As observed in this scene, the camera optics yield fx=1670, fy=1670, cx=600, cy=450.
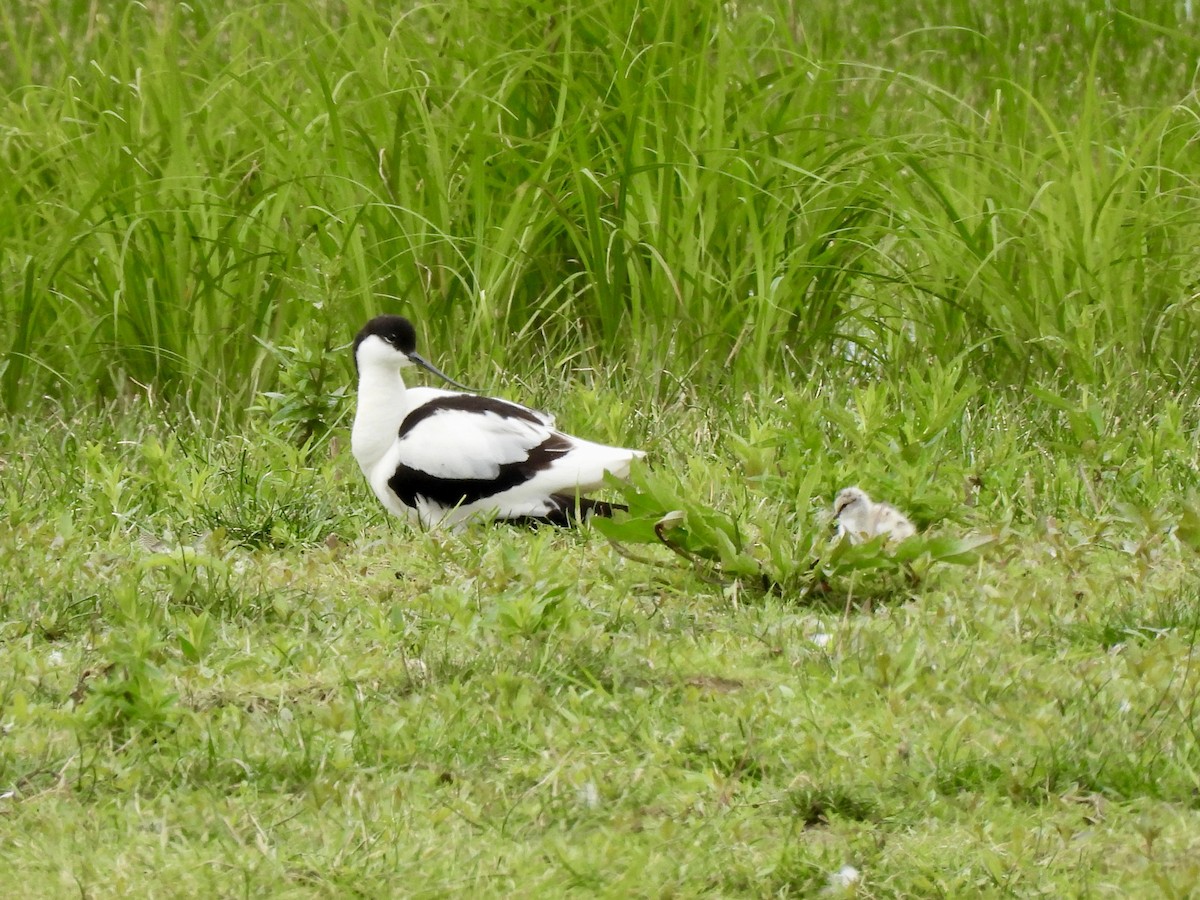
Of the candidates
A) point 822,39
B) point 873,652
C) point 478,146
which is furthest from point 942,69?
point 873,652

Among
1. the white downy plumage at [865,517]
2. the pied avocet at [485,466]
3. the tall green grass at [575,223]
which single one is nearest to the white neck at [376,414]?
the pied avocet at [485,466]

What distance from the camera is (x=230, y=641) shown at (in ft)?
12.7

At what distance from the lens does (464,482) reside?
494cm

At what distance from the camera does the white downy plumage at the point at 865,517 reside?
448 centimetres

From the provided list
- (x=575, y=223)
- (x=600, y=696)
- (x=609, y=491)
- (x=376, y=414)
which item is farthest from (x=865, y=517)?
(x=575, y=223)

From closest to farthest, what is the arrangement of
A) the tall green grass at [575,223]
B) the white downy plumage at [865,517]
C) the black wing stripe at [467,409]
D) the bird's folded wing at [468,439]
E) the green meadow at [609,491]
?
1. the green meadow at [609,491]
2. the white downy plumage at [865,517]
3. the bird's folded wing at [468,439]
4. the black wing stripe at [467,409]
5. the tall green grass at [575,223]

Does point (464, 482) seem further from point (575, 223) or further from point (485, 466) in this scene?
point (575, 223)

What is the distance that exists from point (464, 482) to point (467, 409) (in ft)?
0.86

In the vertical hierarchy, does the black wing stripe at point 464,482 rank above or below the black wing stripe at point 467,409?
below

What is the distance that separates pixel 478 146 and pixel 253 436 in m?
1.46

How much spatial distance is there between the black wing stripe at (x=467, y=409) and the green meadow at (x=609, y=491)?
1.15ft

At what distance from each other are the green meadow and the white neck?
0.21 metres

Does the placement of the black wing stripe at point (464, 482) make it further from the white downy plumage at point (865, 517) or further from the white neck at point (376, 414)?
the white downy plumage at point (865, 517)

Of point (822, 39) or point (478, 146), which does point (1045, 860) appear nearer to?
point (478, 146)
